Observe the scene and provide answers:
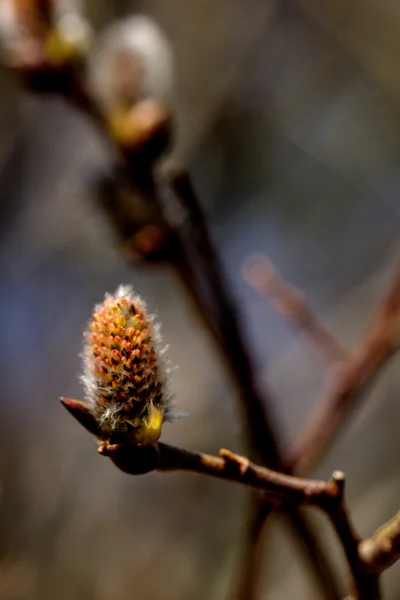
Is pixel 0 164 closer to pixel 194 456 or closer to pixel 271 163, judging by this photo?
pixel 271 163

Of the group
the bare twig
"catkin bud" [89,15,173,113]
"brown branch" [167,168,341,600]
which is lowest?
"brown branch" [167,168,341,600]

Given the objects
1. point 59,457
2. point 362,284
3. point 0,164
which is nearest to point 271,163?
point 362,284

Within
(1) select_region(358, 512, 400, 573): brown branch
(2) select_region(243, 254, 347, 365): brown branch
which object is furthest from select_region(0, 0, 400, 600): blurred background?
(1) select_region(358, 512, 400, 573): brown branch

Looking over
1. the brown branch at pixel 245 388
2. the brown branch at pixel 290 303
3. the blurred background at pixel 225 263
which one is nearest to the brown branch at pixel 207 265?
the brown branch at pixel 245 388

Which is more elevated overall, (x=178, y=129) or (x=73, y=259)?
(x=178, y=129)

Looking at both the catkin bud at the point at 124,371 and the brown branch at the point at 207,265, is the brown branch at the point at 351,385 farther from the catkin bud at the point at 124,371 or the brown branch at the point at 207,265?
the catkin bud at the point at 124,371

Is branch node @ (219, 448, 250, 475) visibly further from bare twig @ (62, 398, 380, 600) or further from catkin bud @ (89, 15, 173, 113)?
catkin bud @ (89, 15, 173, 113)
